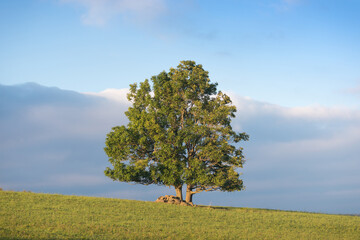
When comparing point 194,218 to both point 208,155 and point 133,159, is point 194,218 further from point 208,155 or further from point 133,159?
point 133,159

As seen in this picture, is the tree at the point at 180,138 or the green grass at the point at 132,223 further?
the tree at the point at 180,138


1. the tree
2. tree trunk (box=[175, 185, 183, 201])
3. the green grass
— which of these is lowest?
the green grass

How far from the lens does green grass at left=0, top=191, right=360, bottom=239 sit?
2325 cm

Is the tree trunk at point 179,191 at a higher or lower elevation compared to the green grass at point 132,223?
higher

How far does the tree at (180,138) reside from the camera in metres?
39.9

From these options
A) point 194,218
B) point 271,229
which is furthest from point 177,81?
point 271,229

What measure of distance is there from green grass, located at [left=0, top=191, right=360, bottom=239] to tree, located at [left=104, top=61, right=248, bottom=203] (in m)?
4.12

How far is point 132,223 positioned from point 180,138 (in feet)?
47.9

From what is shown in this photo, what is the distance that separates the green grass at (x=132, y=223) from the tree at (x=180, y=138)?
13.5 feet

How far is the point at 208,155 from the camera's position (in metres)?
40.0

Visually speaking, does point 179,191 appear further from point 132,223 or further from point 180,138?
point 132,223

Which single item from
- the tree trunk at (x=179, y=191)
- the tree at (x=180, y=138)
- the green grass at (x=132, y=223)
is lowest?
the green grass at (x=132, y=223)

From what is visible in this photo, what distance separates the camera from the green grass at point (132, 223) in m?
23.2

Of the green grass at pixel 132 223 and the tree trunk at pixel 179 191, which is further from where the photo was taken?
the tree trunk at pixel 179 191
